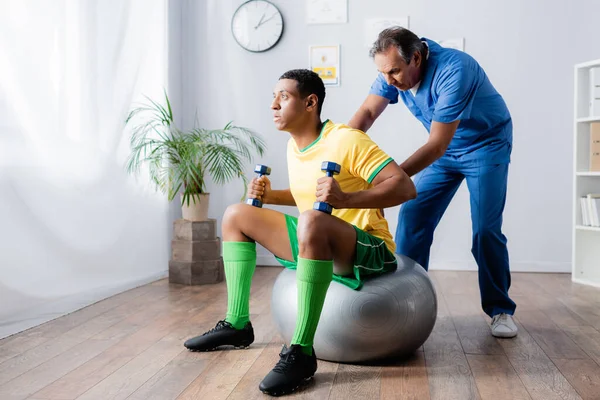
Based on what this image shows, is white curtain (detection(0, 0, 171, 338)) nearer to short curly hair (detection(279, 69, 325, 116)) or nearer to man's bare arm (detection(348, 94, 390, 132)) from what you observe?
short curly hair (detection(279, 69, 325, 116))

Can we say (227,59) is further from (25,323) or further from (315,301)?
(315,301)

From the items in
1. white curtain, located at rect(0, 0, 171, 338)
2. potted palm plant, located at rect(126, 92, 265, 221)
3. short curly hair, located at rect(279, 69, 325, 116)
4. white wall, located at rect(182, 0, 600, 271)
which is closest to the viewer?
short curly hair, located at rect(279, 69, 325, 116)

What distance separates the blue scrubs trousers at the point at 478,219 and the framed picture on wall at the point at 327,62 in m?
1.69

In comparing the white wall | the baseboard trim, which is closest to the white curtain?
the baseboard trim

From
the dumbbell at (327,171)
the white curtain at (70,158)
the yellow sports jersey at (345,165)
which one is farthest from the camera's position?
the white curtain at (70,158)

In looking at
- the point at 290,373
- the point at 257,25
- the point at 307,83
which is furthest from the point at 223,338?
the point at 257,25

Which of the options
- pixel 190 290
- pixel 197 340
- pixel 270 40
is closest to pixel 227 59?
pixel 270 40

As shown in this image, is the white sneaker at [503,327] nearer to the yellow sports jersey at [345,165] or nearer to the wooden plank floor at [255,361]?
the wooden plank floor at [255,361]

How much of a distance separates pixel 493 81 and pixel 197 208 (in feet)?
6.39

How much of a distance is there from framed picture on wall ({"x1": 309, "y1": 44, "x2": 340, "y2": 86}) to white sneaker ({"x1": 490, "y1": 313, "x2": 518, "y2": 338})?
210 cm

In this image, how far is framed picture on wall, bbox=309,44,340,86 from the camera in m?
4.09

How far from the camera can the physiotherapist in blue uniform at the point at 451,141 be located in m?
2.15

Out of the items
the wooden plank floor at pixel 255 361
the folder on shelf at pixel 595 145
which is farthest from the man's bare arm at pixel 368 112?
the folder on shelf at pixel 595 145

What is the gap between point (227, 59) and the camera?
4.21 m
